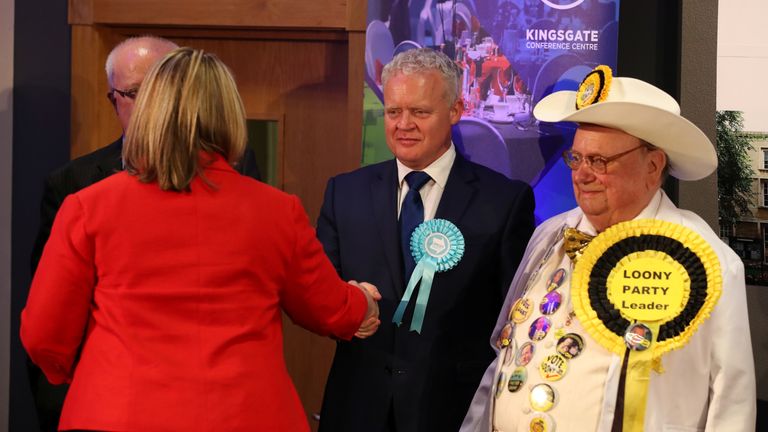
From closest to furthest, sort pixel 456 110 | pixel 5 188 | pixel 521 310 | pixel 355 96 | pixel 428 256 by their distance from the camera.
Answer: pixel 521 310
pixel 428 256
pixel 456 110
pixel 355 96
pixel 5 188

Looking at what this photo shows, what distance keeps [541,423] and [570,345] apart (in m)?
0.21

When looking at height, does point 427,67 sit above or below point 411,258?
above

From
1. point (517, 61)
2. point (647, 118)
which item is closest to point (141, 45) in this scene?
point (517, 61)

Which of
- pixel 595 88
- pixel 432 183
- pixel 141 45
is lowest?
pixel 432 183

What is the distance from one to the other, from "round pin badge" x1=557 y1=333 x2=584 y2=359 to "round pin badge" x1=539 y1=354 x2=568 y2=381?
0.05ft

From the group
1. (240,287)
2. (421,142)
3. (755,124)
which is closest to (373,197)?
(421,142)

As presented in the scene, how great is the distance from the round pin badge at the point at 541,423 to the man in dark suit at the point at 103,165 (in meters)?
1.20

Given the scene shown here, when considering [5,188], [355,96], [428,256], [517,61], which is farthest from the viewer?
[5,188]

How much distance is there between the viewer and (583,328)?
2.33 metres

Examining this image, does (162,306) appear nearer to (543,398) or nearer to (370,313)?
(370,313)

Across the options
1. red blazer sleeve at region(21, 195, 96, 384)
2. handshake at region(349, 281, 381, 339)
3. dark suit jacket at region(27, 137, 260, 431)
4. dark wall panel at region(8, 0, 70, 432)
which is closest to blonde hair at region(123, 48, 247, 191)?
red blazer sleeve at region(21, 195, 96, 384)

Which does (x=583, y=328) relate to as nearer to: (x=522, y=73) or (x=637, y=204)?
(x=637, y=204)

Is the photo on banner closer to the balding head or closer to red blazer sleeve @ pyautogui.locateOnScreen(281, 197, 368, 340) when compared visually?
the balding head

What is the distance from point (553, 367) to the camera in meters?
2.34
